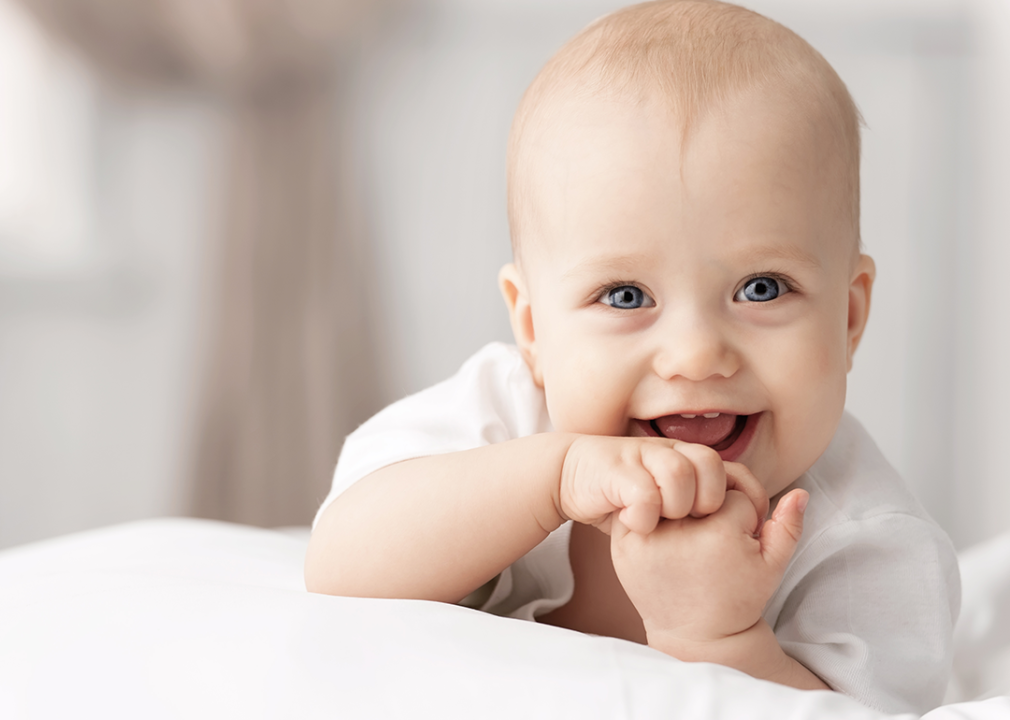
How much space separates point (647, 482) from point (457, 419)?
0.35 metres

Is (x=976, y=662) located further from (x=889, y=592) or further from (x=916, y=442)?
(x=916, y=442)

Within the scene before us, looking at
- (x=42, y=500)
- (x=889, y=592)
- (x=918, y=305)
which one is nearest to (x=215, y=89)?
(x=42, y=500)

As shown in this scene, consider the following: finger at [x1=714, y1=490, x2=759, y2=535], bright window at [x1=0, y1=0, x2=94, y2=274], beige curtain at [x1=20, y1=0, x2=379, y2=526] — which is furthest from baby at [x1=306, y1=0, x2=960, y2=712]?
bright window at [x1=0, y1=0, x2=94, y2=274]

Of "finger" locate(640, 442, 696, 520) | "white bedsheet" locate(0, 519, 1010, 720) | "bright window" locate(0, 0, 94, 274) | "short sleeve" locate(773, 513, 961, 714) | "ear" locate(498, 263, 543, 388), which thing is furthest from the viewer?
"bright window" locate(0, 0, 94, 274)

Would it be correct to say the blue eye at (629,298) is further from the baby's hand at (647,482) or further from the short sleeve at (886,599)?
the short sleeve at (886,599)

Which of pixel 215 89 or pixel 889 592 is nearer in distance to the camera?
pixel 889 592

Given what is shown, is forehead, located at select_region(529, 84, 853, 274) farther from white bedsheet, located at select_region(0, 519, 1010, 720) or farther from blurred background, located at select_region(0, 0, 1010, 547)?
blurred background, located at select_region(0, 0, 1010, 547)

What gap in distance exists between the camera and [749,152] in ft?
2.59

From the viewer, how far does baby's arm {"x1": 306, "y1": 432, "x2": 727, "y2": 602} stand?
69cm

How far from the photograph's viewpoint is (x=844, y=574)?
0.92 meters

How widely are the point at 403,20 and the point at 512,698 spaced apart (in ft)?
6.51

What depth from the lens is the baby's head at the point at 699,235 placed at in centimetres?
79

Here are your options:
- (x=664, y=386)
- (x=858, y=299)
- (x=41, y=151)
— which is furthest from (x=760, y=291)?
(x=41, y=151)

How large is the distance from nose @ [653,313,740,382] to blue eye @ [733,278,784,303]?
0.13 ft
